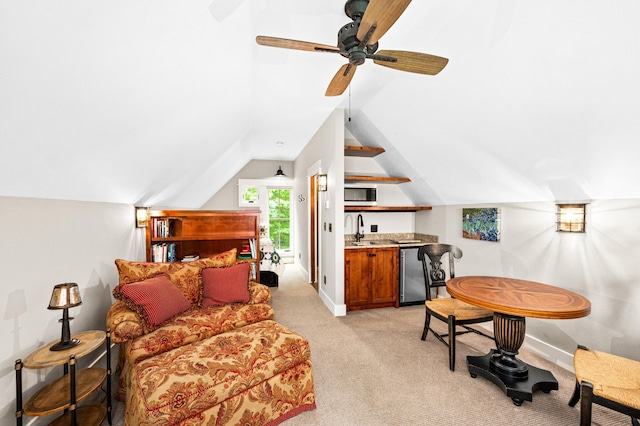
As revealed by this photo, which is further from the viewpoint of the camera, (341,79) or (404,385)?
(404,385)

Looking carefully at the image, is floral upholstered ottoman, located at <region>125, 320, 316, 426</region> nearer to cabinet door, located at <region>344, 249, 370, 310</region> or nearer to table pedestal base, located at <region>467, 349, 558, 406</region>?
table pedestal base, located at <region>467, 349, 558, 406</region>

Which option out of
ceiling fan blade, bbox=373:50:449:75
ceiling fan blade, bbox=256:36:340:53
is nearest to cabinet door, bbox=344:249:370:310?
ceiling fan blade, bbox=373:50:449:75

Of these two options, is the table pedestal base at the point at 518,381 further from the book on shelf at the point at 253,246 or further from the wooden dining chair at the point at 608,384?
the book on shelf at the point at 253,246

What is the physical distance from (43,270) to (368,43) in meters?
2.41

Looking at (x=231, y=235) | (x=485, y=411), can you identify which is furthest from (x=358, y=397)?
(x=231, y=235)

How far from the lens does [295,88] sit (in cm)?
286

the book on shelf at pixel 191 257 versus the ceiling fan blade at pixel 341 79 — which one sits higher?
the ceiling fan blade at pixel 341 79

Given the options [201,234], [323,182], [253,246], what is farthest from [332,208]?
[201,234]

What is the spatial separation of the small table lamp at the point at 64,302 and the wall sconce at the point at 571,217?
3.66 m

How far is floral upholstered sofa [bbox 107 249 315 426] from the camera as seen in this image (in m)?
1.45

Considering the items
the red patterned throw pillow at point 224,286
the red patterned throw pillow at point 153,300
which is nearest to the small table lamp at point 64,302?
the red patterned throw pillow at point 153,300

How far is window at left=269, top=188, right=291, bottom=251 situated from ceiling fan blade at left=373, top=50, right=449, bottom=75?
5.11m

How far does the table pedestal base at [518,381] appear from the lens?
6.27 ft

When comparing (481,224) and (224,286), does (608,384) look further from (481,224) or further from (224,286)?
(224,286)
